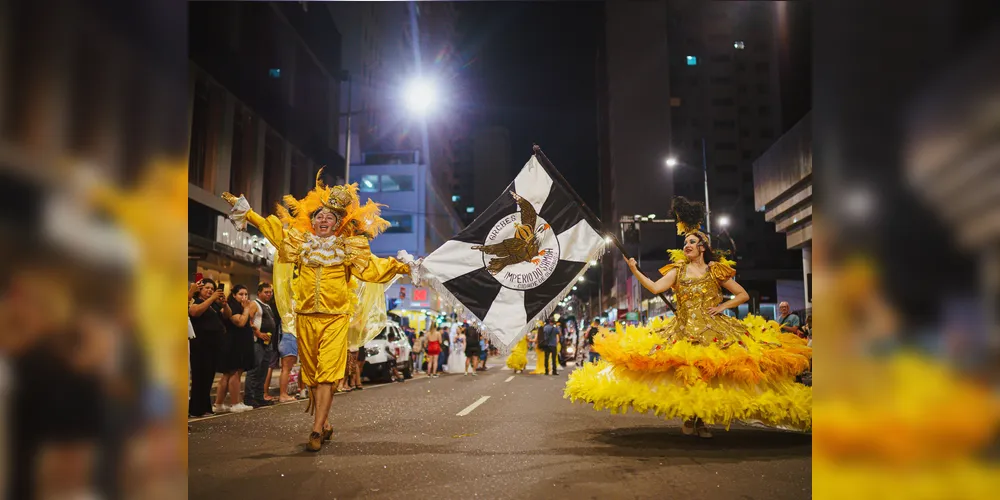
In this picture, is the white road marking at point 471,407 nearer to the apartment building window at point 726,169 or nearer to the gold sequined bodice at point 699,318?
the gold sequined bodice at point 699,318

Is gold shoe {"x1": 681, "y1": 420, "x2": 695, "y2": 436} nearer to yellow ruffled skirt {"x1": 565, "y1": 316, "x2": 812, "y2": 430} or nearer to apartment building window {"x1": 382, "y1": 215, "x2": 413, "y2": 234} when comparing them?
yellow ruffled skirt {"x1": 565, "y1": 316, "x2": 812, "y2": 430}

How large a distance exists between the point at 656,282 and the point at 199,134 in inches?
744

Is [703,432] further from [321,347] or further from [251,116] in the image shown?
[251,116]

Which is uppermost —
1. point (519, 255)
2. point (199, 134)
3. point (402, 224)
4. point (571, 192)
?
point (402, 224)

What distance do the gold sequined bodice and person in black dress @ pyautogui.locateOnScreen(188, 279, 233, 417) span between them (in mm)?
6340

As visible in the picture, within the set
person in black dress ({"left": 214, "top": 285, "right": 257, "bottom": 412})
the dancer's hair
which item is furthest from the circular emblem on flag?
person in black dress ({"left": 214, "top": 285, "right": 257, "bottom": 412})

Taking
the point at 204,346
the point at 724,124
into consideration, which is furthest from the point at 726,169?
the point at 204,346

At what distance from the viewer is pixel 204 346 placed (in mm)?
9898

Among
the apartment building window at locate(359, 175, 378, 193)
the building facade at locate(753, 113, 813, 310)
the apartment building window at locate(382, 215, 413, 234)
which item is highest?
the apartment building window at locate(359, 175, 378, 193)

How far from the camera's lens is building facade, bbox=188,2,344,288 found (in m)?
21.4

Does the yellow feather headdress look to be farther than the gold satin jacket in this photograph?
Yes
